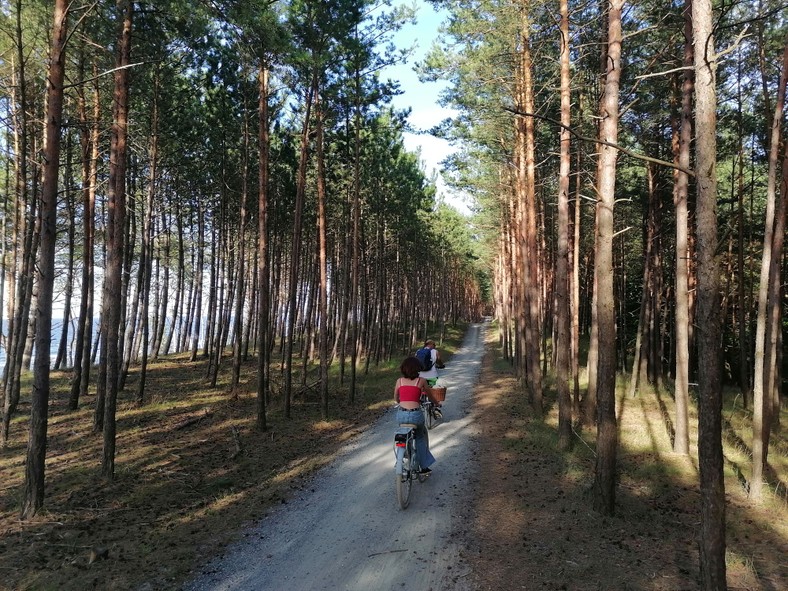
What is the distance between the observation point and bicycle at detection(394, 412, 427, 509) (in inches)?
272

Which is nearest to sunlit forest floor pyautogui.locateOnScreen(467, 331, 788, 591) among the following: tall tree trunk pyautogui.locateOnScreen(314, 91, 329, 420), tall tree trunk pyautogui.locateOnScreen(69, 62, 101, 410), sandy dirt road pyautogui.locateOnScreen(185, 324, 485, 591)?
sandy dirt road pyautogui.locateOnScreen(185, 324, 485, 591)

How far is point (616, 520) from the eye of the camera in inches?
252

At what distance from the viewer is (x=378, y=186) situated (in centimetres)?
2442

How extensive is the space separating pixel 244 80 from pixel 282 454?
12.5 metres

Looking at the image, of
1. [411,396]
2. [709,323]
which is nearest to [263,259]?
[411,396]

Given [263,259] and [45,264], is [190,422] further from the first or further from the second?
[45,264]

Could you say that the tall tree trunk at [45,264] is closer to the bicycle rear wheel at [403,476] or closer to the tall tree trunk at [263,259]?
the bicycle rear wheel at [403,476]

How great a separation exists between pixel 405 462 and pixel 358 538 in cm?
144

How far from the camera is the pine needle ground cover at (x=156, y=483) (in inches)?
215

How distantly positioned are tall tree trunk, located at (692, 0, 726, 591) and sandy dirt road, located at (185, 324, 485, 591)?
7.88 feet

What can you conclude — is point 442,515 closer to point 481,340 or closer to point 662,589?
point 662,589

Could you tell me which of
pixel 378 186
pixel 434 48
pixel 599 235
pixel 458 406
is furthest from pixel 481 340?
pixel 599 235

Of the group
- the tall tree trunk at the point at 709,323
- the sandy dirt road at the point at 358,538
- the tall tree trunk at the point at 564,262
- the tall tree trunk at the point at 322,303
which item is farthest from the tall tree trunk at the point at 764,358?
the tall tree trunk at the point at 322,303

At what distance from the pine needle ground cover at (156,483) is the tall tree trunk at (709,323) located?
557 centimetres
